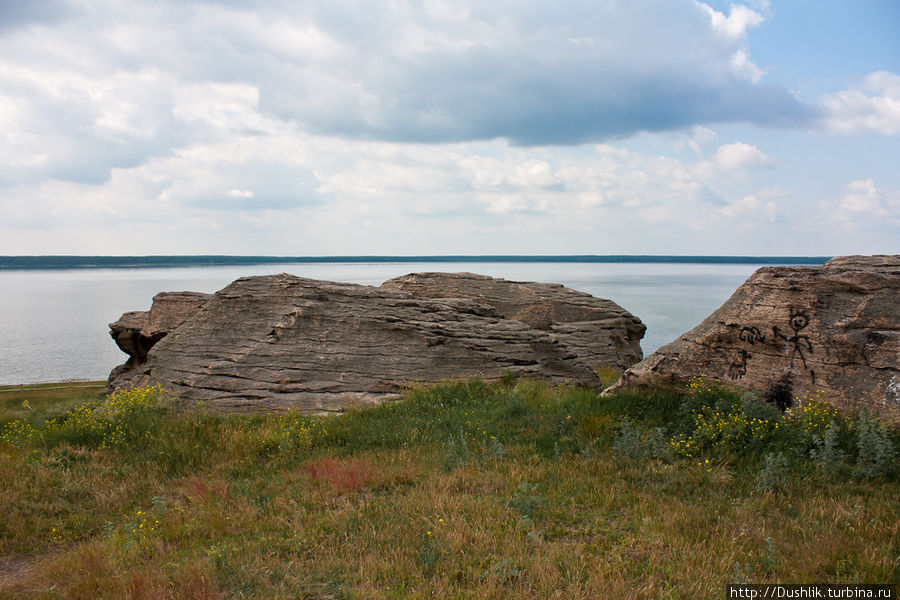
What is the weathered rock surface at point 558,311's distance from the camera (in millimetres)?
25484

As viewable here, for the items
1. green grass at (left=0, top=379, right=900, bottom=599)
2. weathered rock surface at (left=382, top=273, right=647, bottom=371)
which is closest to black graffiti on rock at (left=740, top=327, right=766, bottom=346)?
green grass at (left=0, top=379, right=900, bottom=599)

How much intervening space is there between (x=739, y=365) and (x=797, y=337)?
129cm

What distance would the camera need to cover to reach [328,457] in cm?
1091

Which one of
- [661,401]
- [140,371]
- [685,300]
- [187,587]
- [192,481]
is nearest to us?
[187,587]

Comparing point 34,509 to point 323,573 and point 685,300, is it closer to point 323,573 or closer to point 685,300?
point 323,573

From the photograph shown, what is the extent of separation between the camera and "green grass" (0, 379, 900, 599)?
6336 millimetres

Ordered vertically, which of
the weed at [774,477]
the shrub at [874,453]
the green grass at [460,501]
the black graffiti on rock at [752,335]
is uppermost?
the black graffiti on rock at [752,335]

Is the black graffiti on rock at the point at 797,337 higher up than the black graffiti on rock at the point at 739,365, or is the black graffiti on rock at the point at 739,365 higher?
the black graffiti on rock at the point at 797,337

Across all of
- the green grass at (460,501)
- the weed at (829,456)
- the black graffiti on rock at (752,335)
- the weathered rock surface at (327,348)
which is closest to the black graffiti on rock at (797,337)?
the black graffiti on rock at (752,335)

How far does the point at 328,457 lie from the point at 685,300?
142949 millimetres

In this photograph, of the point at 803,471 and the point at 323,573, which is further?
the point at 803,471

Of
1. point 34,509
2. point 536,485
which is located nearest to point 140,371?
point 34,509

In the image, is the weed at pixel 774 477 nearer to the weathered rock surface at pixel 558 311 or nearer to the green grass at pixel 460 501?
the green grass at pixel 460 501

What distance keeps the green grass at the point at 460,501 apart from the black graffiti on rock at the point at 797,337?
4.92 ft
